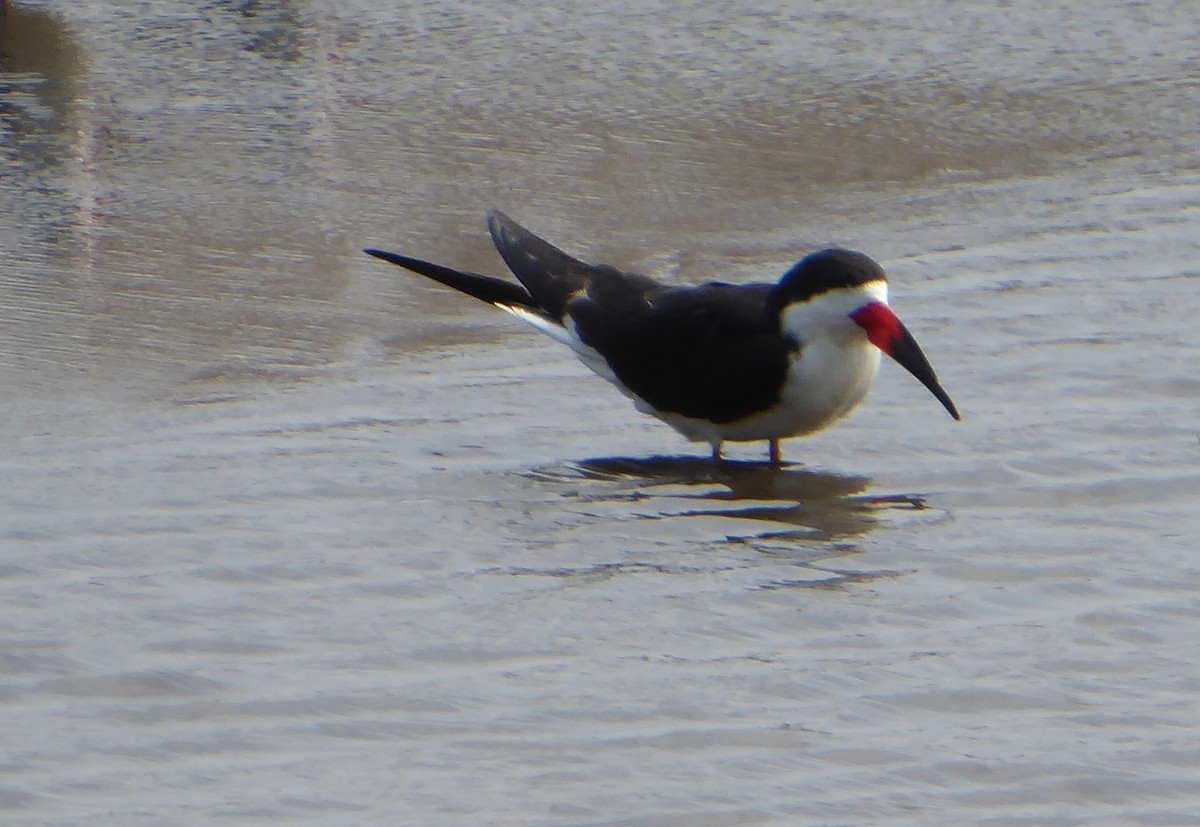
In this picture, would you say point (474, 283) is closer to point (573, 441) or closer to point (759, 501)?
point (573, 441)

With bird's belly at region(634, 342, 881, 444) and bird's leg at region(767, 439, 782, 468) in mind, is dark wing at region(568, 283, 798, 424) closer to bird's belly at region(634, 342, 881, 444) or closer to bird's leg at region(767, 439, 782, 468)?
bird's belly at region(634, 342, 881, 444)

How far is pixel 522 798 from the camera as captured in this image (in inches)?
109

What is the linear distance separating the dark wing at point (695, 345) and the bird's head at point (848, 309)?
0.08m

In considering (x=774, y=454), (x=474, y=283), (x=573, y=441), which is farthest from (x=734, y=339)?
(x=474, y=283)

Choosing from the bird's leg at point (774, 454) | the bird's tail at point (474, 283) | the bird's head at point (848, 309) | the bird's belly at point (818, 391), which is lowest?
the bird's leg at point (774, 454)

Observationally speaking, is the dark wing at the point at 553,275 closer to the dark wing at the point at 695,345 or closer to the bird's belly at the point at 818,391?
the dark wing at the point at 695,345

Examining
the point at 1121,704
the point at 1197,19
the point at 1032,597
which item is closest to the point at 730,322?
the point at 1032,597

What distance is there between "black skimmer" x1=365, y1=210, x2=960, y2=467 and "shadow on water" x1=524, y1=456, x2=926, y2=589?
112 mm

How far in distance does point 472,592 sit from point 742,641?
0.49 meters

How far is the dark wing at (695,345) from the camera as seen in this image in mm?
4410

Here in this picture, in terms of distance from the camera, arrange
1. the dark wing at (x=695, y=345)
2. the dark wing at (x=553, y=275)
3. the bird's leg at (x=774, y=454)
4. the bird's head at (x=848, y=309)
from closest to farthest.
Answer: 1. the bird's head at (x=848, y=309)
2. the dark wing at (x=695, y=345)
3. the bird's leg at (x=774, y=454)
4. the dark wing at (x=553, y=275)

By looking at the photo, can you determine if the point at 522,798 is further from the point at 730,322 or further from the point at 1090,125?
the point at 1090,125

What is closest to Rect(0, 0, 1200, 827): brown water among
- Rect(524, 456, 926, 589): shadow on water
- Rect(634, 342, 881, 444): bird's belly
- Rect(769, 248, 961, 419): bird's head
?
Rect(524, 456, 926, 589): shadow on water

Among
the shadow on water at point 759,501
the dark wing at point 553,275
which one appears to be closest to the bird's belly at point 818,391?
the shadow on water at point 759,501
